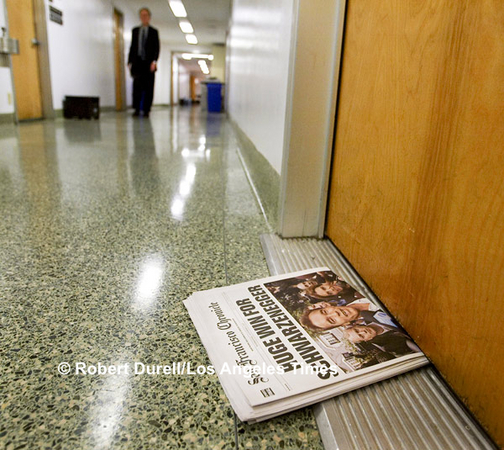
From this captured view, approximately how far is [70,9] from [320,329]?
6009 mm

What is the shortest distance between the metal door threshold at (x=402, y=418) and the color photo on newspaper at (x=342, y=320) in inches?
1.5

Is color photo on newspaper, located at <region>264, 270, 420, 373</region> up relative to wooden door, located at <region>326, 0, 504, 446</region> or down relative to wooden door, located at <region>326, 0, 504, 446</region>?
down

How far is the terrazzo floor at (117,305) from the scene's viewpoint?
1.32 ft

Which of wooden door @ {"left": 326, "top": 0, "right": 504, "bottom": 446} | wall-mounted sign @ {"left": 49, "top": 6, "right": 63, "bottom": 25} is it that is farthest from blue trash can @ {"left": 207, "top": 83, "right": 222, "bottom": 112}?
wooden door @ {"left": 326, "top": 0, "right": 504, "bottom": 446}

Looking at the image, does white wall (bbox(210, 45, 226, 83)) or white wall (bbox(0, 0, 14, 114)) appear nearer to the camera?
white wall (bbox(0, 0, 14, 114))

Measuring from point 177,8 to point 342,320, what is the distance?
28.6 feet

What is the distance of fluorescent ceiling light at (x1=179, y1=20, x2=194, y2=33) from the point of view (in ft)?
30.2

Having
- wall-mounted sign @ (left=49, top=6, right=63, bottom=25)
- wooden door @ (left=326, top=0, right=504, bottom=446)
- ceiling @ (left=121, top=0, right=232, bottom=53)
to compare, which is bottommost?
wooden door @ (left=326, top=0, right=504, bottom=446)

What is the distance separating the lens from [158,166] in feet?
6.33

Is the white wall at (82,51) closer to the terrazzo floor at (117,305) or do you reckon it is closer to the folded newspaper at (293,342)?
the terrazzo floor at (117,305)

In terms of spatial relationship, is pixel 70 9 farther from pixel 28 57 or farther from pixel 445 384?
pixel 445 384

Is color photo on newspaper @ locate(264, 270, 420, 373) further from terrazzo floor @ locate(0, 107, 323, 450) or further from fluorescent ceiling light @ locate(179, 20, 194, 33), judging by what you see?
fluorescent ceiling light @ locate(179, 20, 194, 33)

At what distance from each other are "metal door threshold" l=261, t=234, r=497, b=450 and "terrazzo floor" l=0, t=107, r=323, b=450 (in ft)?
0.10

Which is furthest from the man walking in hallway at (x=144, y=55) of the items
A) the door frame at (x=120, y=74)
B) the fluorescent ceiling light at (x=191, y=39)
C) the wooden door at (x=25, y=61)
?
the fluorescent ceiling light at (x=191, y=39)
